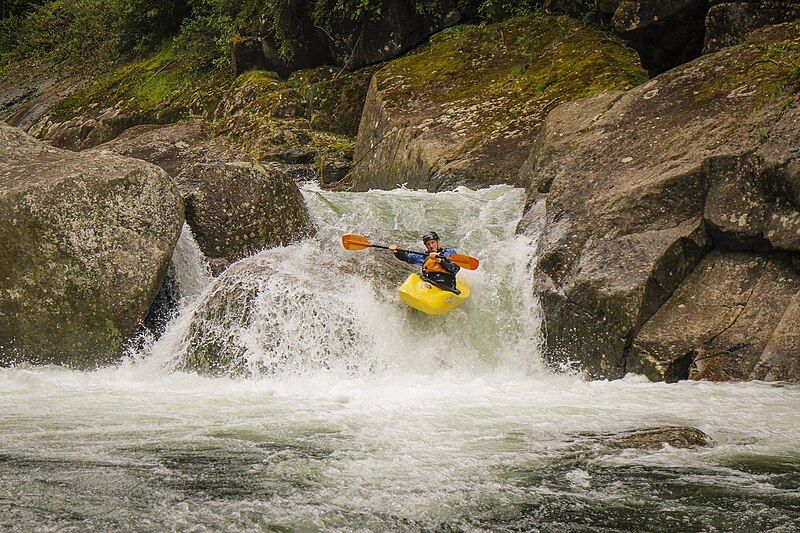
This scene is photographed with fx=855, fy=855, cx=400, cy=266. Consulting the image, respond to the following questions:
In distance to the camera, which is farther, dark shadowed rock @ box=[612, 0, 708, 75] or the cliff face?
dark shadowed rock @ box=[612, 0, 708, 75]

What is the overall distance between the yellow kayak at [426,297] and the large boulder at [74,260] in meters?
2.38

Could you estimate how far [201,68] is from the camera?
1712 centimetres

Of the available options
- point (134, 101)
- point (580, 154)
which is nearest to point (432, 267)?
point (580, 154)

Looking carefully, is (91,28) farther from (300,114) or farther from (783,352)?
(783,352)

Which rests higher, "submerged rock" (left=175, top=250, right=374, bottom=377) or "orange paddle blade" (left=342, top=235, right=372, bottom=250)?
"orange paddle blade" (left=342, top=235, right=372, bottom=250)

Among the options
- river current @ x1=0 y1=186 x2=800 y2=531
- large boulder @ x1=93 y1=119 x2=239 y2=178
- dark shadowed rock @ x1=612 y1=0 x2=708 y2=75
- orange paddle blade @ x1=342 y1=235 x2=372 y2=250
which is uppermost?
dark shadowed rock @ x1=612 y1=0 x2=708 y2=75

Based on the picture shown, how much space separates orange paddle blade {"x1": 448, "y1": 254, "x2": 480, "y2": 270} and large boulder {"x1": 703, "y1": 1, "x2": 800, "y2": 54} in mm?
3696

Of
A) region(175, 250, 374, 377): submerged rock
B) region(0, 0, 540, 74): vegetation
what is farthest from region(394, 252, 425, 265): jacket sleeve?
region(0, 0, 540, 74): vegetation

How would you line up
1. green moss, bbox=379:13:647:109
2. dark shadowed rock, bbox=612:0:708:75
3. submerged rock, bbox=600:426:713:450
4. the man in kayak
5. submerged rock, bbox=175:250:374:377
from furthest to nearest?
green moss, bbox=379:13:647:109, dark shadowed rock, bbox=612:0:708:75, the man in kayak, submerged rock, bbox=175:250:374:377, submerged rock, bbox=600:426:713:450

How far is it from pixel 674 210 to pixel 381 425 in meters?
3.48

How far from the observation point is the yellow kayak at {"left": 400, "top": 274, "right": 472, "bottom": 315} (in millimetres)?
7773

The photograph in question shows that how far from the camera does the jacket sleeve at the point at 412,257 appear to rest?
8352 mm

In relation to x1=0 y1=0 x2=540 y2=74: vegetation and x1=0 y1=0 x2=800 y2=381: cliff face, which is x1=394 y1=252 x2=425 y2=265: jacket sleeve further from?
x1=0 y1=0 x2=540 y2=74: vegetation

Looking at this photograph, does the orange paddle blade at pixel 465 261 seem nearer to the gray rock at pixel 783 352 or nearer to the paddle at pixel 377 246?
the paddle at pixel 377 246
